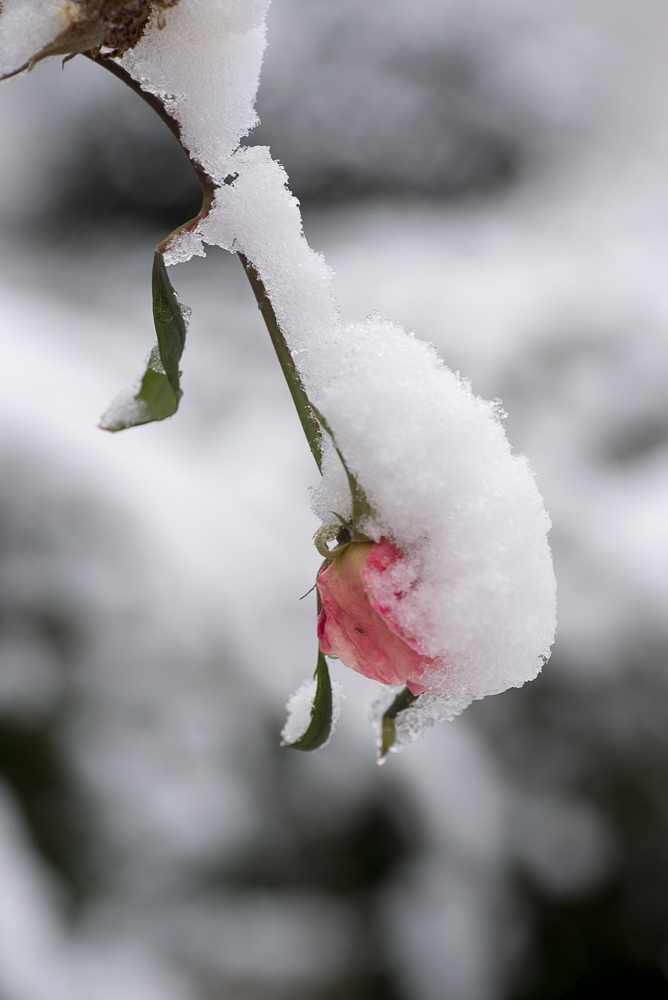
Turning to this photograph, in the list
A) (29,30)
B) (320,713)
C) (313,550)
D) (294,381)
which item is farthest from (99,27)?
(313,550)

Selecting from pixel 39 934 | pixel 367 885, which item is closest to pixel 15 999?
pixel 39 934

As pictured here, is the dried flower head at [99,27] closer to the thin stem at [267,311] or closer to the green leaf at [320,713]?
the thin stem at [267,311]

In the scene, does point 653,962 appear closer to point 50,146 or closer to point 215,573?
point 215,573

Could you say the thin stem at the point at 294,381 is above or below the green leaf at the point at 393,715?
above

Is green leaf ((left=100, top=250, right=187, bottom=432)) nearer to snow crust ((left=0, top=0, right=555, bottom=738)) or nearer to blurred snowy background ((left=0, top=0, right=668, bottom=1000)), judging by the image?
snow crust ((left=0, top=0, right=555, bottom=738))

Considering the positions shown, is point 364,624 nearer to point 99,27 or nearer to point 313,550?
point 99,27


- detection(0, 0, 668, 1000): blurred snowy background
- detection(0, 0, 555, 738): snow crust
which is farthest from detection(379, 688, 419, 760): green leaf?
detection(0, 0, 668, 1000): blurred snowy background

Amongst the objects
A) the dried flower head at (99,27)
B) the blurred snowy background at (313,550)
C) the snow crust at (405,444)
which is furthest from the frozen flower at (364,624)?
the blurred snowy background at (313,550)
